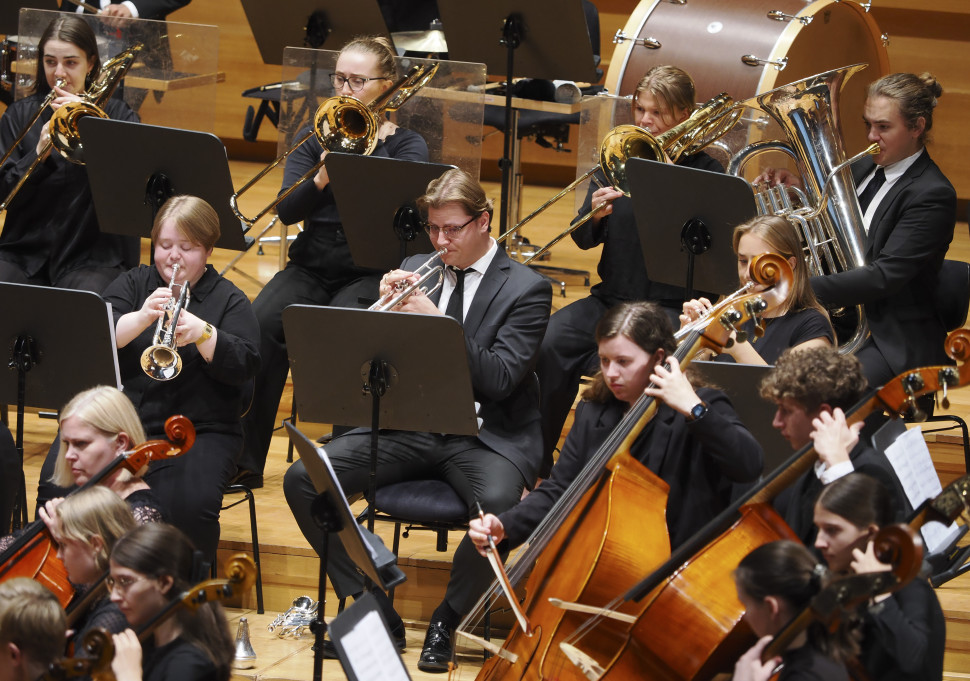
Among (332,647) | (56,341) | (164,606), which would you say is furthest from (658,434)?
(56,341)

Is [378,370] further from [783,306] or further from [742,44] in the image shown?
[742,44]

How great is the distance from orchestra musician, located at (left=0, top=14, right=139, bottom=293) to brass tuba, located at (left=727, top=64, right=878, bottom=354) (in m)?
2.31

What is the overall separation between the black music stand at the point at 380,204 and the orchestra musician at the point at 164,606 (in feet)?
5.36

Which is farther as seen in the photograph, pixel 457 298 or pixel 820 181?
pixel 820 181

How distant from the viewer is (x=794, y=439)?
8.73 ft

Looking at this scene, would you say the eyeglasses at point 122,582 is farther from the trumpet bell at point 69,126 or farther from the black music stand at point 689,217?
the trumpet bell at point 69,126

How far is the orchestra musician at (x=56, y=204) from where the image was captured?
445 cm

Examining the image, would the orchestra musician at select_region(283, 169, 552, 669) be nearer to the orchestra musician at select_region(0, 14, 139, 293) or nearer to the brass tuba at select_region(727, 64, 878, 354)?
the brass tuba at select_region(727, 64, 878, 354)

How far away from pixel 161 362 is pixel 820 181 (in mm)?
2082

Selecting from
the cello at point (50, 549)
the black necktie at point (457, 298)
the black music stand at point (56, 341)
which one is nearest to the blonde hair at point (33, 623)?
the cello at point (50, 549)

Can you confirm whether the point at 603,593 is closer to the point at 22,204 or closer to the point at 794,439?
the point at 794,439

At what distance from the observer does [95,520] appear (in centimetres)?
266

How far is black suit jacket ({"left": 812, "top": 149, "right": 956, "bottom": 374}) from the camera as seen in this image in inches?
149

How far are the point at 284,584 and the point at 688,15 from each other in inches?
106
